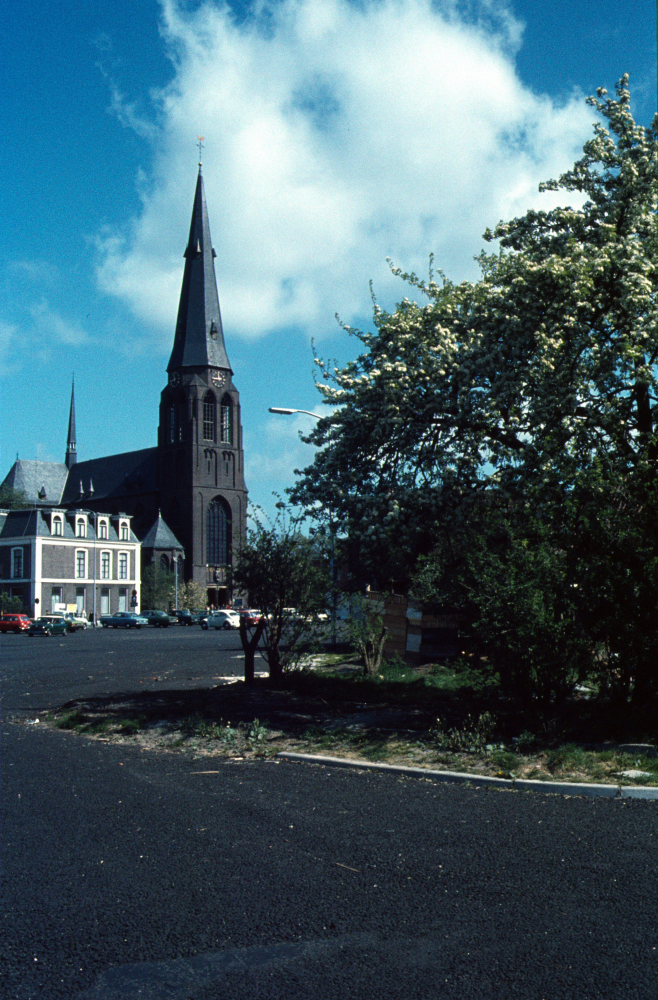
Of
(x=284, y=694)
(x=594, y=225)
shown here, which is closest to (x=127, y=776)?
(x=284, y=694)

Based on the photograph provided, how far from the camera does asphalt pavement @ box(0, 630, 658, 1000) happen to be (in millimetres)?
4012

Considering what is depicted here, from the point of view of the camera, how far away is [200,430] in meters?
117

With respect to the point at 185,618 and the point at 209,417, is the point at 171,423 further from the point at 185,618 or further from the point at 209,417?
the point at 185,618

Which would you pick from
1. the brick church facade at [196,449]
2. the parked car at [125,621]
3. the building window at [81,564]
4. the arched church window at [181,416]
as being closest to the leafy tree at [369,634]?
the parked car at [125,621]


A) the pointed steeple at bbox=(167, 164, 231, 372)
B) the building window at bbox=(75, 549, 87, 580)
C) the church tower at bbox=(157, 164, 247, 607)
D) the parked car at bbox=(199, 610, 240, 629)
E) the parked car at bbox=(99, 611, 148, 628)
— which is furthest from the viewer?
the church tower at bbox=(157, 164, 247, 607)

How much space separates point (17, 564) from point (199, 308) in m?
46.6

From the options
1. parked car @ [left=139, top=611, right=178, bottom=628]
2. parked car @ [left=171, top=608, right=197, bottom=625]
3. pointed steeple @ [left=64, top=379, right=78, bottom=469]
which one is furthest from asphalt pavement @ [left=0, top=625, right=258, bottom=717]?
pointed steeple @ [left=64, top=379, right=78, bottom=469]

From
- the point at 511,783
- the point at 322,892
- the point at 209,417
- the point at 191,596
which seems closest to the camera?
the point at 322,892

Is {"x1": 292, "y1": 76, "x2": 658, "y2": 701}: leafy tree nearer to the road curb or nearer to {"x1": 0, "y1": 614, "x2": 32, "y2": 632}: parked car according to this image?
the road curb

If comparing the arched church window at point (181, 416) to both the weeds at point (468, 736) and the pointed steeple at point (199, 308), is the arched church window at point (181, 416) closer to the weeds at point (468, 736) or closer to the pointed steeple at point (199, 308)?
the pointed steeple at point (199, 308)

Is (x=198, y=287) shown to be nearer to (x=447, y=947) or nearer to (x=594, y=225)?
(x=594, y=225)

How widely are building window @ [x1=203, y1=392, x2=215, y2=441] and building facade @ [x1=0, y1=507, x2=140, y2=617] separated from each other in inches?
1041

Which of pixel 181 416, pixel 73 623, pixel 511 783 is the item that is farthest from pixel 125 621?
pixel 511 783

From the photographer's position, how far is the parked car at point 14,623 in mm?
65500
